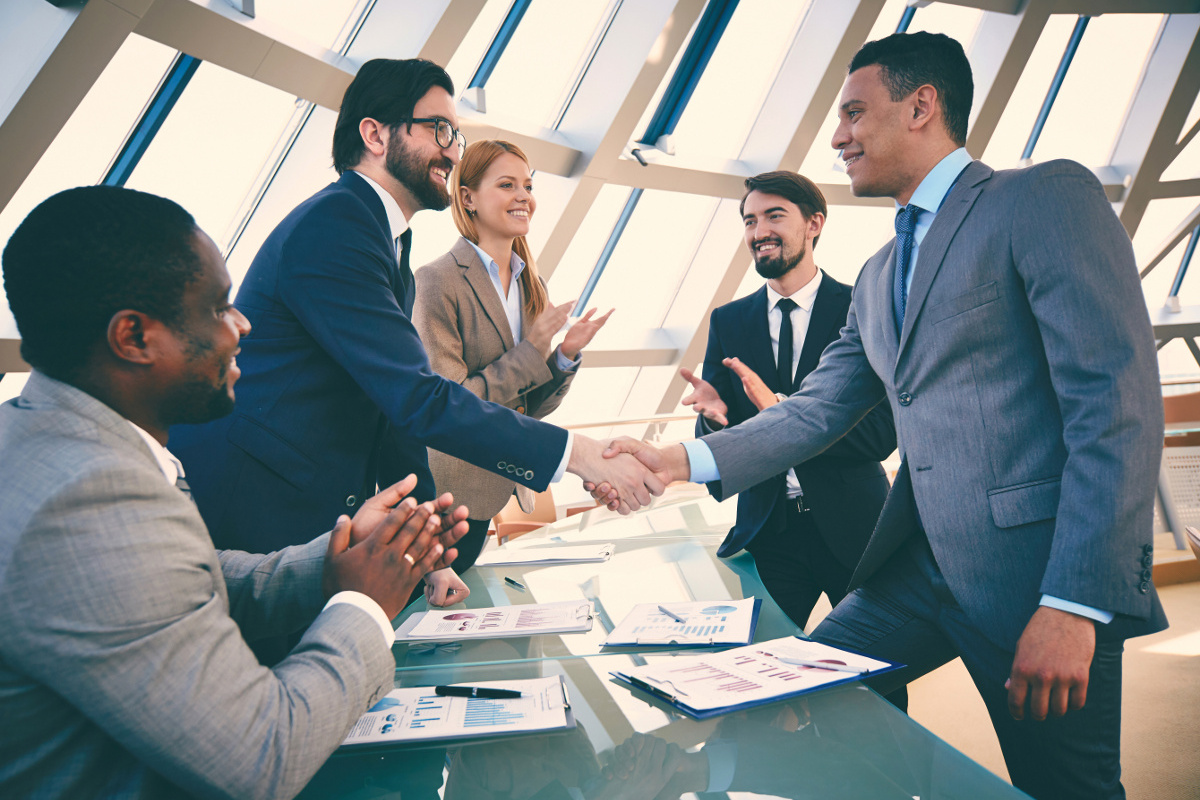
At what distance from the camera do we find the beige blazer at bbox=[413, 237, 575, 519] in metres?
2.42

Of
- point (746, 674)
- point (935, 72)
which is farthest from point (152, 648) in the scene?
point (935, 72)

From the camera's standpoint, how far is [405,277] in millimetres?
1880

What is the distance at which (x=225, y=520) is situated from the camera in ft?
4.68

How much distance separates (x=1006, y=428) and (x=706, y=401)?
3.84ft

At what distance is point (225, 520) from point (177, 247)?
26.1 inches

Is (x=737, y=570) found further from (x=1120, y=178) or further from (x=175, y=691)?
(x=1120, y=178)

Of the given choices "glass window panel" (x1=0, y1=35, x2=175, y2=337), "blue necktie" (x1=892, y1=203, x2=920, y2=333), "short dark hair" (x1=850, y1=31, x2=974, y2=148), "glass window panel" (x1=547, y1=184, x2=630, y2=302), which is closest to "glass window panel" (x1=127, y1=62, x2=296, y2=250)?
"glass window panel" (x1=0, y1=35, x2=175, y2=337)

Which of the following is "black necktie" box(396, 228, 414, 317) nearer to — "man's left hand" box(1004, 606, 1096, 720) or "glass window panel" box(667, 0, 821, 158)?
"man's left hand" box(1004, 606, 1096, 720)

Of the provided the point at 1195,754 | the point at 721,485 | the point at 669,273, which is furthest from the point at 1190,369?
the point at 721,485

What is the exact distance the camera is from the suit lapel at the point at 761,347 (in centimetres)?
257

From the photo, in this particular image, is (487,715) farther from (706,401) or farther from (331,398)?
(706,401)

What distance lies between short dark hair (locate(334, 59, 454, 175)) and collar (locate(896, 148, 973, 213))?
116 centimetres

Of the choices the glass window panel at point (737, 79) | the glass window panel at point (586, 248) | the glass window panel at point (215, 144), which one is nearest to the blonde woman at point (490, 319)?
the glass window panel at point (215, 144)

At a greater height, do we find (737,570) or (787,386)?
(787,386)
